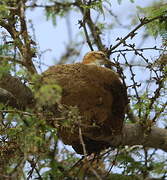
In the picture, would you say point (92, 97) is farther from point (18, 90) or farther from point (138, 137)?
point (138, 137)

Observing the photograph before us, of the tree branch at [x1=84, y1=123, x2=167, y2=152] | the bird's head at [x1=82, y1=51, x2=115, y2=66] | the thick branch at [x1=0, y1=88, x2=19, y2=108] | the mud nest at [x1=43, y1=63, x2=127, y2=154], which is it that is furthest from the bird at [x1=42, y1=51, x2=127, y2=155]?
the bird's head at [x1=82, y1=51, x2=115, y2=66]

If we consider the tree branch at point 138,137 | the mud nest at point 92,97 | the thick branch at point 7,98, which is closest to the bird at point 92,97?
the mud nest at point 92,97

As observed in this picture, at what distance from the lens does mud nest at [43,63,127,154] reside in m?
3.60

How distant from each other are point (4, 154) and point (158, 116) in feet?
4.05

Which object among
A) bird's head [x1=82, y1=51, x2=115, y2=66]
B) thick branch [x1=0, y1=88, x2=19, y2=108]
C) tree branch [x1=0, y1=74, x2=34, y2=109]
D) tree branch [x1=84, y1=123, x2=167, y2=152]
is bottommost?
tree branch [x1=84, y1=123, x2=167, y2=152]

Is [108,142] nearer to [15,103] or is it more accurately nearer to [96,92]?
[96,92]

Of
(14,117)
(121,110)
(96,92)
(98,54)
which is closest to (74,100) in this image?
(96,92)

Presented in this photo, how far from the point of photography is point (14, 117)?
295 cm

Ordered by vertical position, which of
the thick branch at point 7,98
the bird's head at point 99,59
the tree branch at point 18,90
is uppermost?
the bird's head at point 99,59

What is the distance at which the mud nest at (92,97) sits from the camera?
3.60m

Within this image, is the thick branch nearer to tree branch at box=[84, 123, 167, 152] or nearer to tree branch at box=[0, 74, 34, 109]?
tree branch at box=[0, 74, 34, 109]

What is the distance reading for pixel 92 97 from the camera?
363 cm

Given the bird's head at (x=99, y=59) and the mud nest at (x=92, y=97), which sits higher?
the bird's head at (x=99, y=59)

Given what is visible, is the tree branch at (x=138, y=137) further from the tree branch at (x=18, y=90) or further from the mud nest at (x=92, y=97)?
the tree branch at (x=18, y=90)
